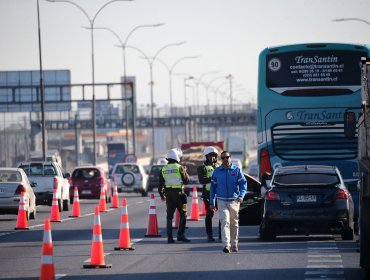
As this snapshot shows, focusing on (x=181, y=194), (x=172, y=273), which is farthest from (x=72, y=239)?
(x=172, y=273)

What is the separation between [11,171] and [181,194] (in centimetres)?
1151

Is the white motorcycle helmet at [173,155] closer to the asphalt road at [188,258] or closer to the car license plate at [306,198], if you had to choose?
the asphalt road at [188,258]

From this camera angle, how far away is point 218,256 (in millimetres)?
19953

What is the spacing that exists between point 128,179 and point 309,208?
118 feet

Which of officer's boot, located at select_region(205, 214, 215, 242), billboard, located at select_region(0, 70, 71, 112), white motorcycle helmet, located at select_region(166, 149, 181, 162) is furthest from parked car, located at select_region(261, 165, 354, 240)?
billboard, located at select_region(0, 70, 71, 112)

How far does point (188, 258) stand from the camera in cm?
1966

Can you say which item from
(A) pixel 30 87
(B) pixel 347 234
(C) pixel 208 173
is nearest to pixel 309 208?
(B) pixel 347 234

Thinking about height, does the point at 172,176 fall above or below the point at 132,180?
above

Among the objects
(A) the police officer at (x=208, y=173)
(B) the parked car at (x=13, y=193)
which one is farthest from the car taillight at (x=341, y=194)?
(B) the parked car at (x=13, y=193)

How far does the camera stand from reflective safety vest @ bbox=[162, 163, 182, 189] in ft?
75.8

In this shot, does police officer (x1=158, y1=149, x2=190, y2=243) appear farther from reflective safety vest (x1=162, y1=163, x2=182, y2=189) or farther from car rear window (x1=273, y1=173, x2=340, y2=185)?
car rear window (x1=273, y1=173, x2=340, y2=185)

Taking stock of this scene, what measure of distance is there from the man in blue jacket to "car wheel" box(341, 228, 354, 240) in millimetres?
2791

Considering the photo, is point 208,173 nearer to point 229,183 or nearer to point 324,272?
point 229,183

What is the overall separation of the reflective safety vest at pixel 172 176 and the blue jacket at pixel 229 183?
232 centimetres
